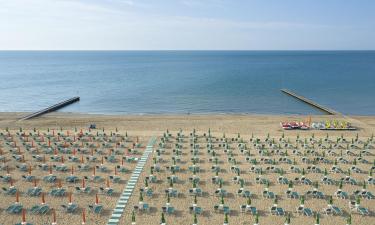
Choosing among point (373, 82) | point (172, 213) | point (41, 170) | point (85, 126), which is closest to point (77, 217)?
point (172, 213)

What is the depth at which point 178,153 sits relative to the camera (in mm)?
34875

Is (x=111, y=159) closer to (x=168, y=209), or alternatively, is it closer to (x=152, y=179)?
(x=152, y=179)

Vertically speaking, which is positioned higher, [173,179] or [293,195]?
[173,179]

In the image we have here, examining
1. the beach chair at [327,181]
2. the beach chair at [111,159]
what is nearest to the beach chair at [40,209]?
the beach chair at [111,159]

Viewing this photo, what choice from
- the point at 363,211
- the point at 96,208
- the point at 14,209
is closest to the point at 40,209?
the point at 14,209

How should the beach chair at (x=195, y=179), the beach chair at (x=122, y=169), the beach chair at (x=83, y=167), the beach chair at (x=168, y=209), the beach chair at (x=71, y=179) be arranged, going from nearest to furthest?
1. the beach chair at (x=168, y=209)
2. the beach chair at (x=71, y=179)
3. the beach chair at (x=195, y=179)
4. the beach chair at (x=122, y=169)
5. the beach chair at (x=83, y=167)

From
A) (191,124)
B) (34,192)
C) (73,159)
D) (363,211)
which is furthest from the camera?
(191,124)

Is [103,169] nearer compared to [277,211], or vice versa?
[277,211]

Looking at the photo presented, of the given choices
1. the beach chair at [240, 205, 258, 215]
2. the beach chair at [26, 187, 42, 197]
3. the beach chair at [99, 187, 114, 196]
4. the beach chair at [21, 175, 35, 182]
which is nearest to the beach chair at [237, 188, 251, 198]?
the beach chair at [240, 205, 258, 215]

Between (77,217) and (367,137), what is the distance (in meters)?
35.2

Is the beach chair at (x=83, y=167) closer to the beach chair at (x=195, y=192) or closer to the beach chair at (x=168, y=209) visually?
the beach chair at (x=195, y=192)

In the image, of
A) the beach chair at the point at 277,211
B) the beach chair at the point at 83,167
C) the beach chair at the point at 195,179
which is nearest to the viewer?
the beach chair at the point at 277,211

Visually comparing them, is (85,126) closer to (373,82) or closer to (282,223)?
(282,223)

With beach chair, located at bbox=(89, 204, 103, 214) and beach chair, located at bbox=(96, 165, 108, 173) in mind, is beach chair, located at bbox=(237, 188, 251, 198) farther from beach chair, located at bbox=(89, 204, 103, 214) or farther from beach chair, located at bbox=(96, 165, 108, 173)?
beach chair, located at bbox=(96, 165, 108, 173)
